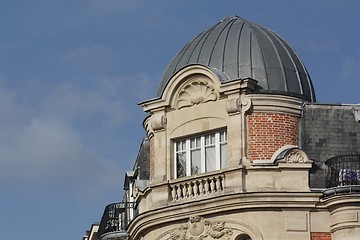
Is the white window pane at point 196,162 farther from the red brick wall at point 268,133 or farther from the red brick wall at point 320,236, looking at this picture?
the red brick wall at point 320,236

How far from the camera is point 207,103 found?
44875 mm

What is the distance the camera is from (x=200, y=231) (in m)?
43.5

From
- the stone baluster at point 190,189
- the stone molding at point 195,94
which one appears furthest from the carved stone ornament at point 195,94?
the stone baluster at point 190,189

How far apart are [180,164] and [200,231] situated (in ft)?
9.36

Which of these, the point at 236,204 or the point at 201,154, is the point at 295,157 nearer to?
the point at 236,204

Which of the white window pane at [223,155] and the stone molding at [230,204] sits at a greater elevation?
the white window pane at [223,155]

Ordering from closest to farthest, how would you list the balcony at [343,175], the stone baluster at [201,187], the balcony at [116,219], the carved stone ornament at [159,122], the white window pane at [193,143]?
the balcony at [343,175]
the stone baluster at [201,187]
the white window pane at [193,143]
the carved stone ornament at [159,122]
the balcony at [116,219]

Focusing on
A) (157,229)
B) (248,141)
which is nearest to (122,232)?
(157,229)

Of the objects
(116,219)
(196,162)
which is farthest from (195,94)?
(116,219)

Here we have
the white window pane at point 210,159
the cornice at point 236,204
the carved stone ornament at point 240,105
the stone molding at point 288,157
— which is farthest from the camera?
the white window pane at point 210,159

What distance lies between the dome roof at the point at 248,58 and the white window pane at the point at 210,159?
2417 millimetres

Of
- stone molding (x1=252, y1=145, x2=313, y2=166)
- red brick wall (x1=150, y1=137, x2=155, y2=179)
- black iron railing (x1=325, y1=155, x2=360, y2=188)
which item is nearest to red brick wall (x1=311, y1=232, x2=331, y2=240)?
black iron railing (x1=325, y1=155, x2=360, y2=188)

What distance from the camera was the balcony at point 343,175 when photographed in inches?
1665

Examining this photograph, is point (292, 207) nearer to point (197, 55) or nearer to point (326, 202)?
point (326, 202)
